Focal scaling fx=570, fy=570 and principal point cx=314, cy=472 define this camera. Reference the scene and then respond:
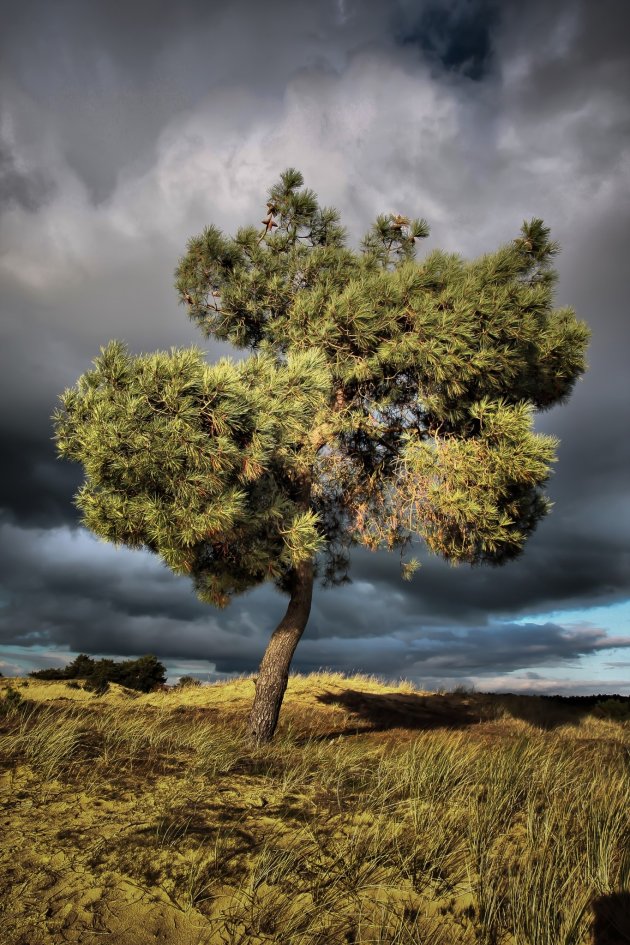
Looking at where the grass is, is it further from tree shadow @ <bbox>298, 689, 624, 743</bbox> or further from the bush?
the bush

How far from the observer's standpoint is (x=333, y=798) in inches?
196

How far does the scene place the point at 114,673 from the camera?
60.1ft

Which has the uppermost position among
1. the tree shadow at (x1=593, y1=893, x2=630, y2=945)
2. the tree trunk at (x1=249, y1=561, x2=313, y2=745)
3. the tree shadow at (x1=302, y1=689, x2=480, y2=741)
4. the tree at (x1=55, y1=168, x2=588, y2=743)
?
the tree at (x1=55, y1=168, x2=588, y2=743)

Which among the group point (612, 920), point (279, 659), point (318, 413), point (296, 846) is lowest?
point (612, 920)

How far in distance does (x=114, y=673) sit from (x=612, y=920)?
57.6 ft

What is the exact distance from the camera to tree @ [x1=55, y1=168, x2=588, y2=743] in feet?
23.1

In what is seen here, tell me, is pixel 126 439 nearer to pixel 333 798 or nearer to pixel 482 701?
pixel 333 798

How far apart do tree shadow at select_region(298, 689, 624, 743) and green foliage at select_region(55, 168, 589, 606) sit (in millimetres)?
4526

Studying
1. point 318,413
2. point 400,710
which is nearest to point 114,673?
point 400,710

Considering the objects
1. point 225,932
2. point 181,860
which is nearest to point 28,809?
point 181,860

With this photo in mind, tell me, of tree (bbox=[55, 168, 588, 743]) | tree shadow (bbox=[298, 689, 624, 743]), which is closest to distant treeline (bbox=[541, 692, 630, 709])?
tree shadow (bbox=[298, 689, 624, 743])

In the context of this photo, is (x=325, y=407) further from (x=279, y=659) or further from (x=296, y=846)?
(x=296, y=846)

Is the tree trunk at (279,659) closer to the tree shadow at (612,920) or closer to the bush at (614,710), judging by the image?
the tree shadow at (612,920)

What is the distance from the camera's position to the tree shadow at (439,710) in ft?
43.1
